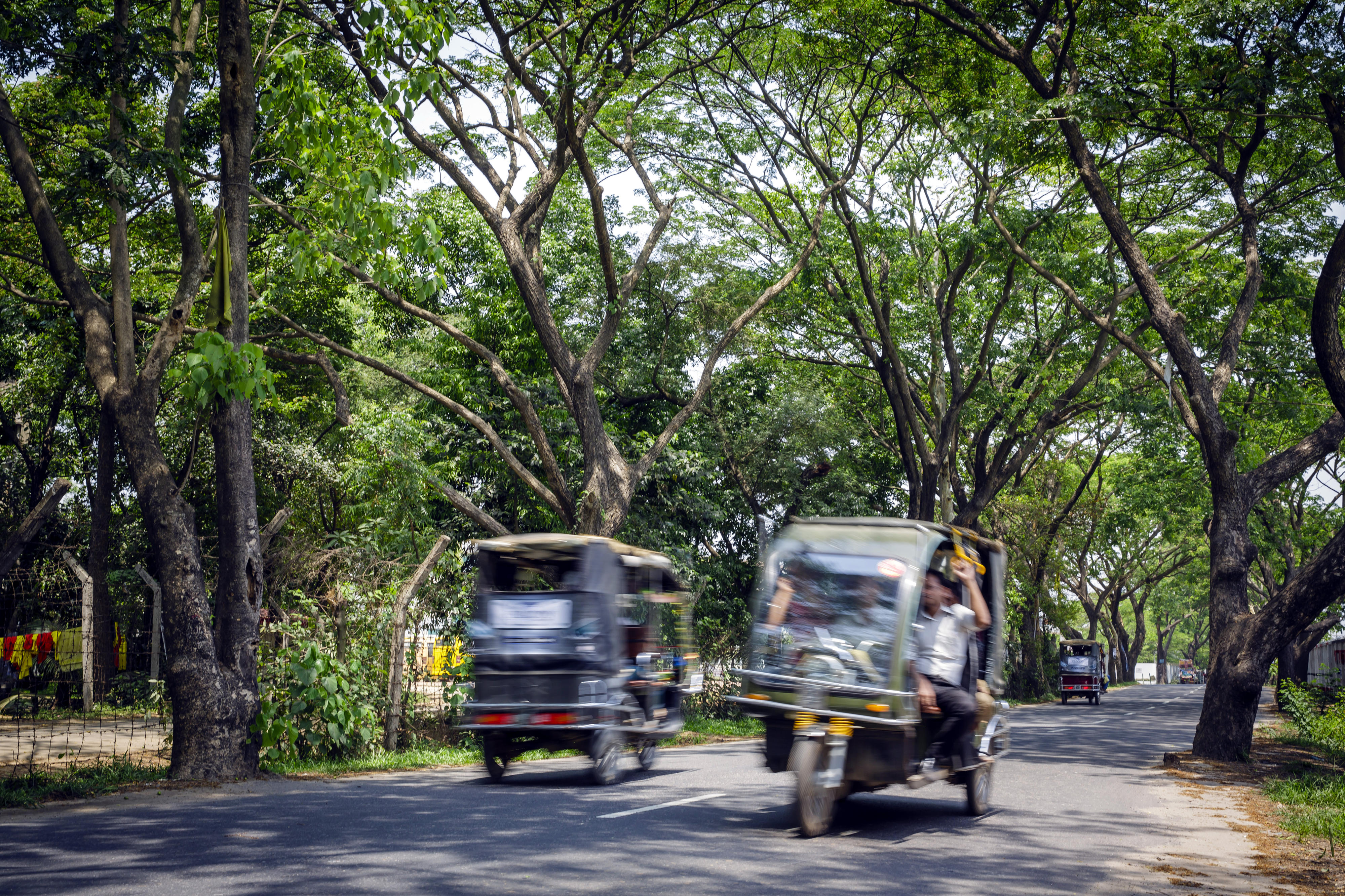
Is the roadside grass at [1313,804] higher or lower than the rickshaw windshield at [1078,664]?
higher

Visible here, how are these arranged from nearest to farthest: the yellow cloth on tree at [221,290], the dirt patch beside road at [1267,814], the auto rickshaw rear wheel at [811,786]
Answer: the dirt patch beside road at [1267,814], the auto rickshaw rear wheel at [811,786], the yellow cloth on tree at [221,290]

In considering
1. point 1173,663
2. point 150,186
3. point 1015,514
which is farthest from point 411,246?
point 1173,663

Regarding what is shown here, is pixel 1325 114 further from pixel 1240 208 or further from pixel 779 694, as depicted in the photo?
pixel 779 694

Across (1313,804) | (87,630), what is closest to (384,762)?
(87,630)

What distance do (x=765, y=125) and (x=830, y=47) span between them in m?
2.45

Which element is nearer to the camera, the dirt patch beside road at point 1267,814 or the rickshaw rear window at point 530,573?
the dirt patch beside road at point 1267,814

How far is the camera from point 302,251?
463 inches

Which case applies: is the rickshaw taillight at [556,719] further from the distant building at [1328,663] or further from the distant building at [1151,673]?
the distant building at [1151,673]

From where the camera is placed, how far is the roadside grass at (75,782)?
9.75 metres

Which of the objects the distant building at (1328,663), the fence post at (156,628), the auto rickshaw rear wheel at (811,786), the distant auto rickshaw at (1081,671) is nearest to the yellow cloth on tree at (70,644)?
the fence post at (156,628)

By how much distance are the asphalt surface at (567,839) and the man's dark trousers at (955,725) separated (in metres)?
0.60

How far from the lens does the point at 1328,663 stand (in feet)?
143

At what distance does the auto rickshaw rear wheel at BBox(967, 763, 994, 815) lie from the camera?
9844 millimetres

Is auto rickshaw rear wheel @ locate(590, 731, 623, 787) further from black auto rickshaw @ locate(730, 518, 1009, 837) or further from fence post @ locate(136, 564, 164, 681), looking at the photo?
fence post @ locate(136, 564, 164, 681)
